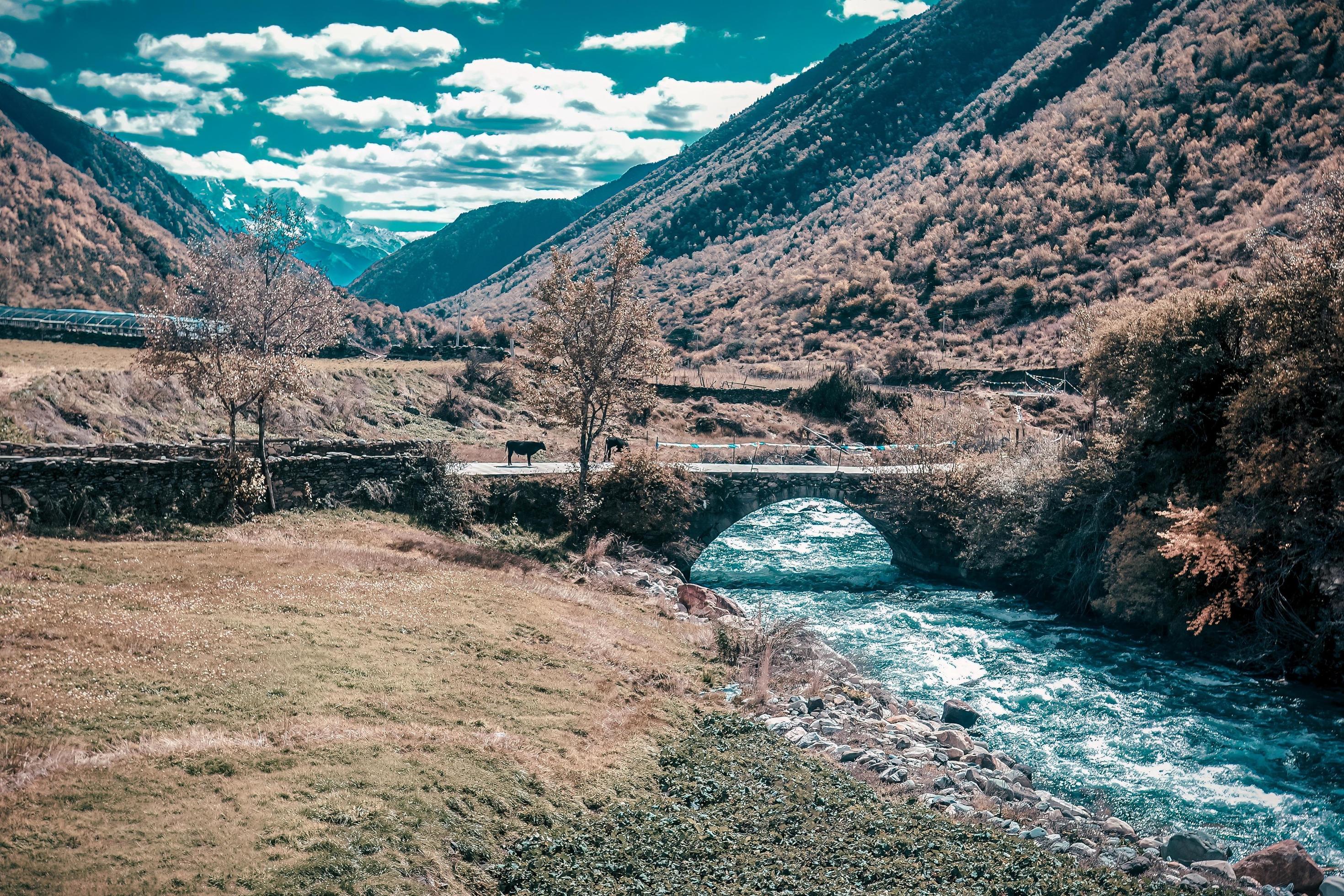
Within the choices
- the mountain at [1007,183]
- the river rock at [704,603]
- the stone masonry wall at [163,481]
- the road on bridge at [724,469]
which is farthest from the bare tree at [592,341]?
the mountain at [1007,183]

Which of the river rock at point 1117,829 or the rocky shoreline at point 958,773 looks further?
the river rock at point 1117,829

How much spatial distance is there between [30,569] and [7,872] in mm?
11244

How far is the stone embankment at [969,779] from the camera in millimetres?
13758

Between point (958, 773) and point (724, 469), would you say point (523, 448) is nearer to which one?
point (724, 469)

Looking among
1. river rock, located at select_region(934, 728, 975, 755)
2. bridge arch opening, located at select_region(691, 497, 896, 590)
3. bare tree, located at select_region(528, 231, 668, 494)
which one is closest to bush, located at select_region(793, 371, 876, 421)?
bridge arch opening, located at select_region(691, 497, 896, 590)

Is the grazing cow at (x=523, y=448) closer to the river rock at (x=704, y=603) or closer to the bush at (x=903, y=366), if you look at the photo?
the river rock at (x=704, y=603)

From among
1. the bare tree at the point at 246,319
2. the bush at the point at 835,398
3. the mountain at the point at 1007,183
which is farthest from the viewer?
the mountain at the point at 1007,183

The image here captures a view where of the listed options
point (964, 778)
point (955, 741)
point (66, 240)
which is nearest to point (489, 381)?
point (955, 741)

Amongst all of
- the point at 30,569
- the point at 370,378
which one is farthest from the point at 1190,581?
the point at 370,378

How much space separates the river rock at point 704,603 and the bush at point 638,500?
3.80 m

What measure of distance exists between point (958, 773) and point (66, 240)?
11576 cm

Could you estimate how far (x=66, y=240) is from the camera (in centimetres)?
9950

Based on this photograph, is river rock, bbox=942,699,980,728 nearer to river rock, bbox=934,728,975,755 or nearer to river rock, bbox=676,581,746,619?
river rock, bbox=934,728,975,755

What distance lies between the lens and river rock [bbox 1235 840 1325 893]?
45.2 feet
